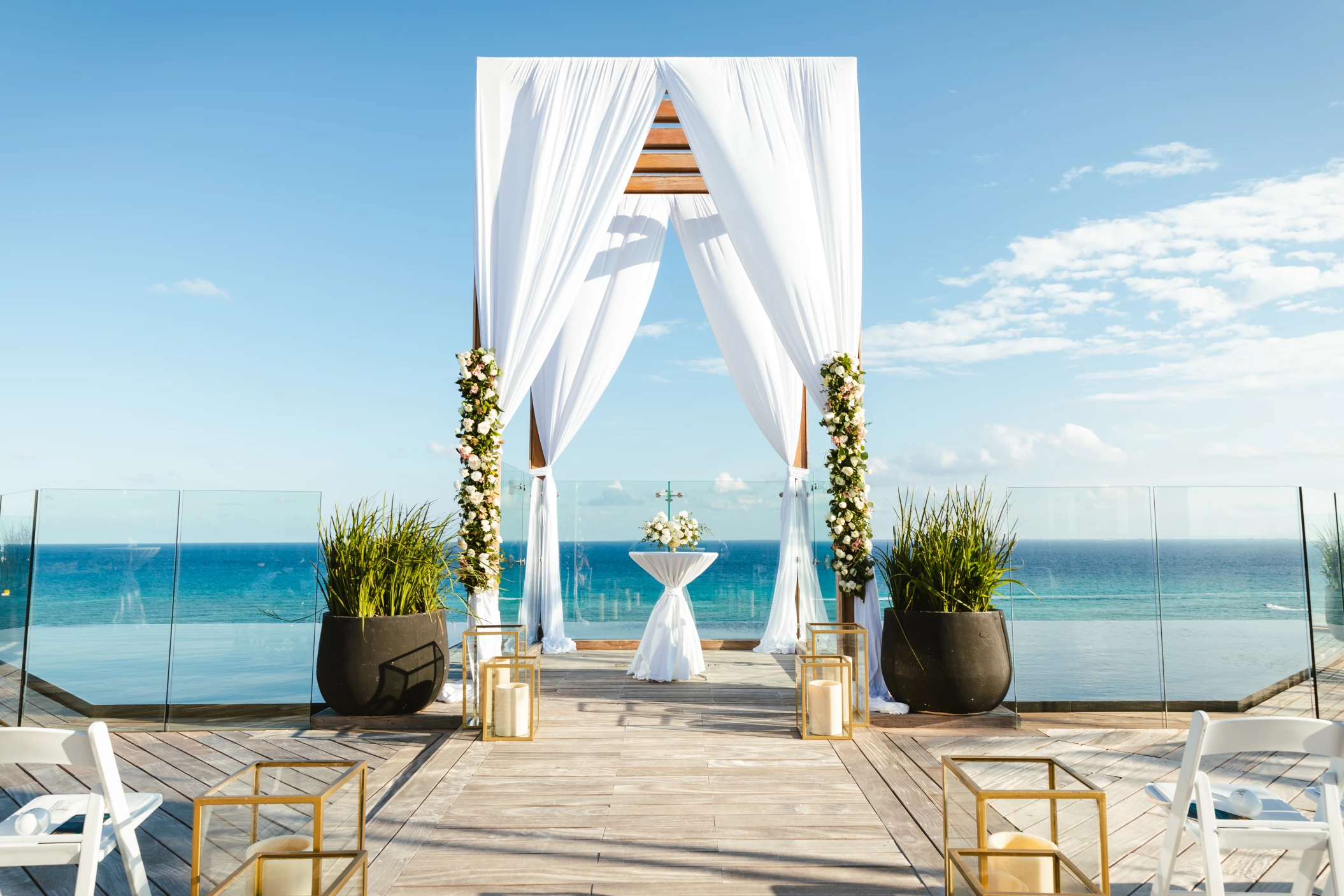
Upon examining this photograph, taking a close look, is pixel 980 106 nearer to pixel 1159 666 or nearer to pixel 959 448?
pixel 1159 666

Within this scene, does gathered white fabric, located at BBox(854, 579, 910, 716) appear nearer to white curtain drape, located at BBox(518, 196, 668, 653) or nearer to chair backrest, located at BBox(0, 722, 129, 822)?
white curtain drape, located at BBox(518, 196, 668, 653)

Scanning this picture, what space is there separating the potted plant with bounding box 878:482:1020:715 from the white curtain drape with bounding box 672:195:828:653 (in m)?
2.12

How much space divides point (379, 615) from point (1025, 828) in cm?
362

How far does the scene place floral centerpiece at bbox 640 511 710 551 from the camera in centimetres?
576

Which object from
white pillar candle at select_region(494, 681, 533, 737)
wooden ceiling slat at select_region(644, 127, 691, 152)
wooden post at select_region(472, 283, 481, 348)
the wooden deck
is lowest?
the wooden deck

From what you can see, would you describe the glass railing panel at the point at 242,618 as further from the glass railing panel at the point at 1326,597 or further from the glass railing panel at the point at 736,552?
the glass railing panel at the point at 1326,597

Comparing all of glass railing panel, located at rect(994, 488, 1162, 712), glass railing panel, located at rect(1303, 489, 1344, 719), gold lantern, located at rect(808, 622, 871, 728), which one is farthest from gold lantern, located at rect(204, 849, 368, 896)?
glass railing panel, located at rect(1303, 489, 1344, 719)

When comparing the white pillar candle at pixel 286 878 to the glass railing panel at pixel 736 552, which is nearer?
the white pillar candle at pixel 286 878

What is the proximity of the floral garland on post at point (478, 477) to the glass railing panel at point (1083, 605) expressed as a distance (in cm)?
304

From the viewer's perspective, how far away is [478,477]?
4.75 meters

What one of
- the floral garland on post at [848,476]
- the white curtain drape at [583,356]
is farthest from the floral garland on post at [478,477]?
the floral garland on post at [848,476]

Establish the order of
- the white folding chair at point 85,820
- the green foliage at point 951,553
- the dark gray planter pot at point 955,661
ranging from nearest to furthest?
the white folding chair at point 85,820
the dark gray planter pot at point 955,661
the green foliage at point 951,553

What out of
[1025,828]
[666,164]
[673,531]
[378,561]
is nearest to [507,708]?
[378,561]

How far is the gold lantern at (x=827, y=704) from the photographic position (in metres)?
4.01
